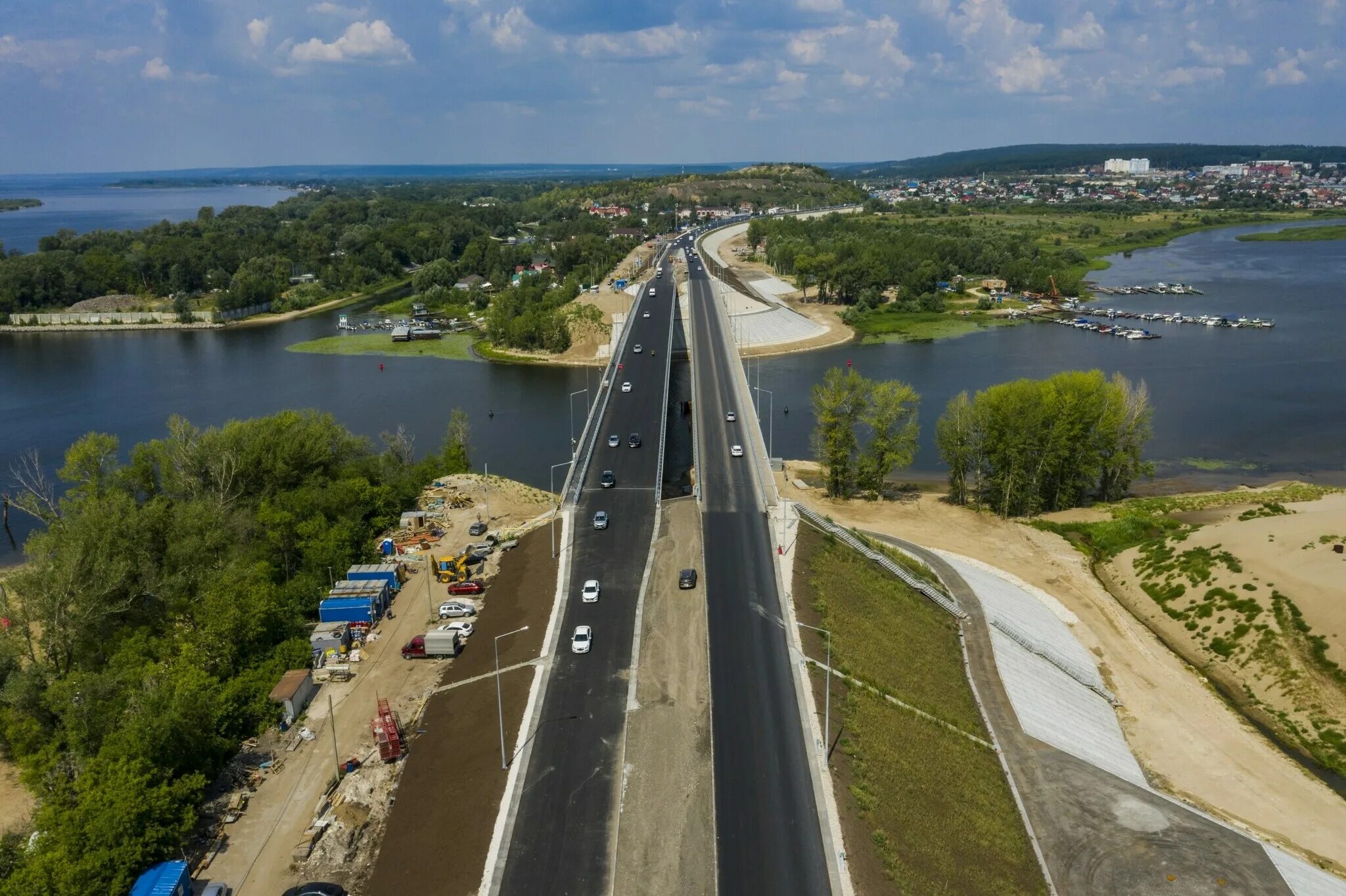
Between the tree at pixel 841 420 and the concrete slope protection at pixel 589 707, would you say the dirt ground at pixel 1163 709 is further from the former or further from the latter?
the concrete slope protection at pixel 589 707

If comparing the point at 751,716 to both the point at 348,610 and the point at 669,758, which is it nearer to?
the point at 669,758

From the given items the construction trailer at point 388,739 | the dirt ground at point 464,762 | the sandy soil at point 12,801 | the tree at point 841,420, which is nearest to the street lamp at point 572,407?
the tree at point 841,420

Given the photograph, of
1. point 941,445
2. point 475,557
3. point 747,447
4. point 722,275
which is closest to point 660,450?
point 747,447

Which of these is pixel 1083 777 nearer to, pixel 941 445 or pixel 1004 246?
pixel 941 445

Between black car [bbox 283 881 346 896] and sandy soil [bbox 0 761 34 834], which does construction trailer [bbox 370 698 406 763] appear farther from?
sandy soil [bbox 0 761 34 834]

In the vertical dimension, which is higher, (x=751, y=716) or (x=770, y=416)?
(x=770, y=416)

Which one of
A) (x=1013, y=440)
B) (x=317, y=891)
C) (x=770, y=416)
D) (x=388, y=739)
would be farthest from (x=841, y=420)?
(x=317, y=891)
